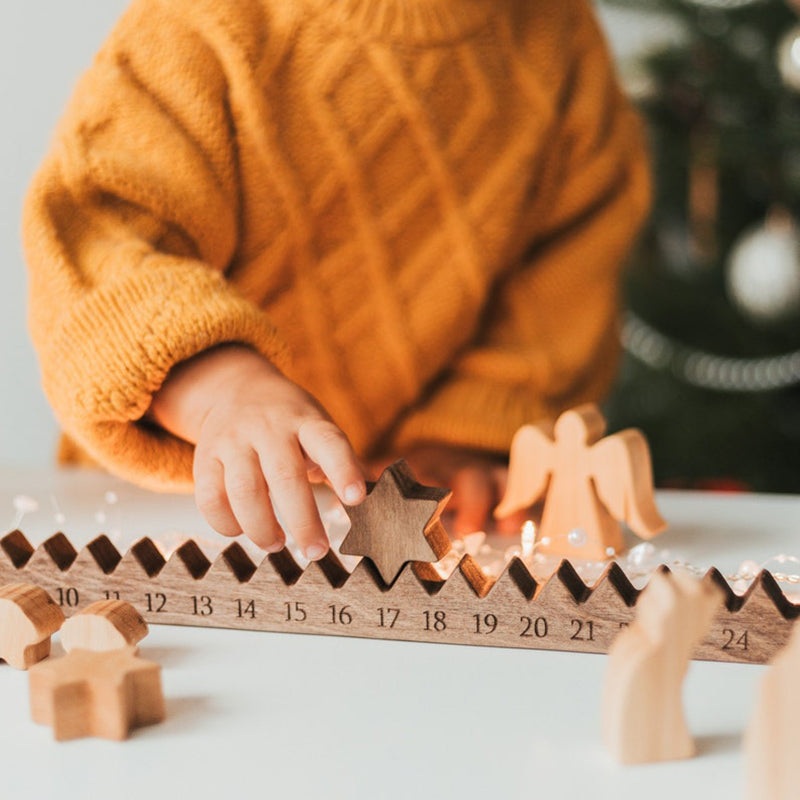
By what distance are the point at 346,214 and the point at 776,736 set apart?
0.59 metres

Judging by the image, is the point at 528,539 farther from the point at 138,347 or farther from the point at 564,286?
the point at 564,286

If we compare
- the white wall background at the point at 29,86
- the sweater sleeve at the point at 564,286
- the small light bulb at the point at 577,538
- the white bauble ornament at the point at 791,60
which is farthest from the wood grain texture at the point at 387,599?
the white bauble ornament at the point at 791,60

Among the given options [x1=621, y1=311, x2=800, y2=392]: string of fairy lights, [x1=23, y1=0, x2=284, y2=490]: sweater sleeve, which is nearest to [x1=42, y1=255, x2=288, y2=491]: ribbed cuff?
[x1=23, y1=0, x2=284, y2=490]: sweater sleeve

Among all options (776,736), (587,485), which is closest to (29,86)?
(587,485)

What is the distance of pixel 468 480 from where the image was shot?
0.74 m

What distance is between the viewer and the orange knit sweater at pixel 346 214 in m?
0.62

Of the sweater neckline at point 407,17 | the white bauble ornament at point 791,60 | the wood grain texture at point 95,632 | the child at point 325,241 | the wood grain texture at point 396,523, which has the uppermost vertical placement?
the white bauble ornament at point 791,60

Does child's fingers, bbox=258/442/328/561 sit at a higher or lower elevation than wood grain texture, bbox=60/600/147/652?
higher

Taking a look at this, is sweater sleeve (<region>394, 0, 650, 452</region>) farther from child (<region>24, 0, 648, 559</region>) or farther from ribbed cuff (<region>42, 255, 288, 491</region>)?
ribbed cuff (<region>42, 255, 288, 491</region>)

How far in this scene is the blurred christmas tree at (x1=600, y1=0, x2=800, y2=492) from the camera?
152 centimetres

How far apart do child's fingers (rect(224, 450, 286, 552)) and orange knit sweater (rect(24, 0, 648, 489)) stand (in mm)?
98

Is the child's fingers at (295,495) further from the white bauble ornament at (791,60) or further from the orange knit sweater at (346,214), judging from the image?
the white bauble ornament at (791,60)

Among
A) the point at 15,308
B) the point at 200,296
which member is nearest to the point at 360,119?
the point at 200,296

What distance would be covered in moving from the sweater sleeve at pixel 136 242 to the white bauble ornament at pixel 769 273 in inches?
36.1
